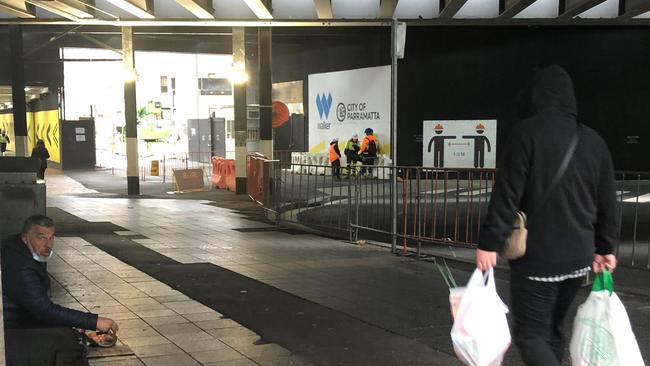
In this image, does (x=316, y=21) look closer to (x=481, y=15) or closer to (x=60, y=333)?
(x=481, y=15)

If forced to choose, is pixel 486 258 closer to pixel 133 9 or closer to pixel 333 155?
pixel 133 9

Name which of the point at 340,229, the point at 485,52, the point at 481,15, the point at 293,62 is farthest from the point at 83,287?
the point at 293,62

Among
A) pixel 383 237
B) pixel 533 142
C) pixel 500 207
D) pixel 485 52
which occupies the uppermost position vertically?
pixel 485 52

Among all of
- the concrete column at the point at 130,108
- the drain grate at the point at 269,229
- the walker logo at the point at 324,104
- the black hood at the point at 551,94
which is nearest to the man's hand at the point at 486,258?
the black hood at the point at 551,94

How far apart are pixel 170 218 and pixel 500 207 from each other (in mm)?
10663

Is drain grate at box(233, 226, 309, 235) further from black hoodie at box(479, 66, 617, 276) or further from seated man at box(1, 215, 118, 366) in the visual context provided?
black hoodie at box(479, 66, 617, 276)

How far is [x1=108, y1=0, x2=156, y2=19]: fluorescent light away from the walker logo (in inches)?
342

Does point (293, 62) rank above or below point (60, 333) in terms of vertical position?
above

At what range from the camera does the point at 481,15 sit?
1560 centimetres

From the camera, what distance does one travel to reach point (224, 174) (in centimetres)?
2006

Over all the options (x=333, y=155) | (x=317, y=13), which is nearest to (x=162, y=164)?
(x=333, y=155)

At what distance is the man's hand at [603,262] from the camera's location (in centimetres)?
343

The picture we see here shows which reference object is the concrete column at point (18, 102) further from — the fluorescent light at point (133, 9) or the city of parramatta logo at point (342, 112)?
the city of parramatta logo at point (342, 112)

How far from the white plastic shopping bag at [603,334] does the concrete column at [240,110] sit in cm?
1562
